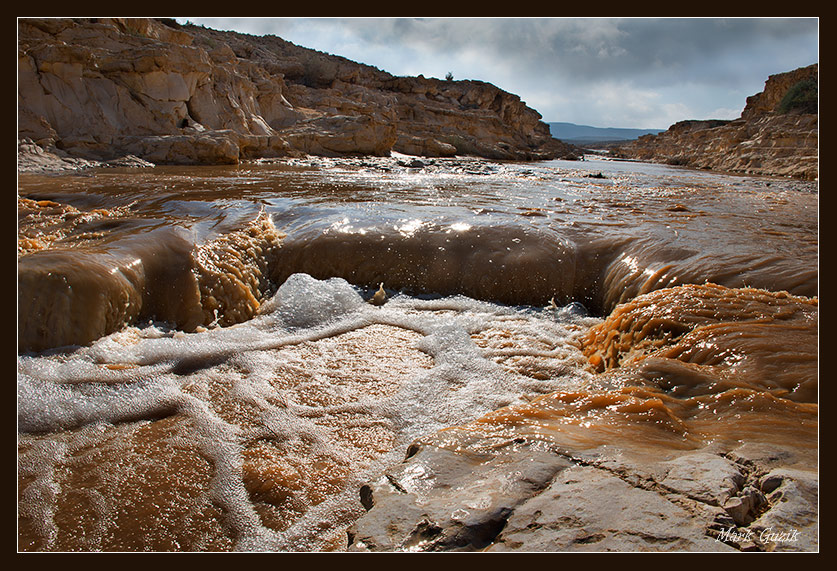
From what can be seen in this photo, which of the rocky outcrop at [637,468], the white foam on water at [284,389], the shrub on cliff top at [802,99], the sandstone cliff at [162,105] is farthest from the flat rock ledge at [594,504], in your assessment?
the shrub on cliff top at [802,99]

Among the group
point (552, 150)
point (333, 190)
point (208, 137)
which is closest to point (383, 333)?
point (333, 190)

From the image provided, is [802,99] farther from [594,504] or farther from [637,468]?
[594,504]

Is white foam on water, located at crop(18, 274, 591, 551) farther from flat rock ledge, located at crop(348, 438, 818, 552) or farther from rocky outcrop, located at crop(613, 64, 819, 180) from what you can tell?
rocky outcrop, located at crop(613, 64, 819, 180)

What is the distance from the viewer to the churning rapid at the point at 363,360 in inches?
66.3

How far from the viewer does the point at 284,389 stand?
2697 mm

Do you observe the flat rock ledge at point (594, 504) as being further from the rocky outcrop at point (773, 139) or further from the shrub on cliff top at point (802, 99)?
the shrub on cliff top at point (802, 99)

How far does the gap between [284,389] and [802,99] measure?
2958 centimetres

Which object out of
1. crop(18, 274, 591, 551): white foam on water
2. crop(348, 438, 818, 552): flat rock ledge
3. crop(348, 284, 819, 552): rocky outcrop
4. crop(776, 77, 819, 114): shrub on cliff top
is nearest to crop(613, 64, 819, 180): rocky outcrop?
crop(776, 77, 819, 114): shrub on cliff top

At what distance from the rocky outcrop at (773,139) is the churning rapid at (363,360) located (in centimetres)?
1638

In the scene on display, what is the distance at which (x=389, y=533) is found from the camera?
1.27 meters

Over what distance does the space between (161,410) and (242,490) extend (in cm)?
Answer: 84

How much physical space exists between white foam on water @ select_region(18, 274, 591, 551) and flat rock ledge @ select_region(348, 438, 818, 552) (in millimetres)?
488

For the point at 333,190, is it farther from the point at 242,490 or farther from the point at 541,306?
the point at 242,490

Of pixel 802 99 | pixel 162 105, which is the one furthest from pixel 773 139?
pixel 162 105
